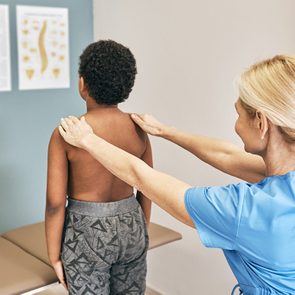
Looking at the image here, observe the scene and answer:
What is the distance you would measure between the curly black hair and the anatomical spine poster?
1.11 meters

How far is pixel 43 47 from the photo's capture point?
2.83 meters

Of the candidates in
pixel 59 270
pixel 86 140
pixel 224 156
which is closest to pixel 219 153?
pixel 224 156

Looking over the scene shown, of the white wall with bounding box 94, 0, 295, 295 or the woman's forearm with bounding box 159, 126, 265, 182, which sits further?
the white wall with bounding box 94, 0, 295, 295

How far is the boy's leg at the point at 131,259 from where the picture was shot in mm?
1835

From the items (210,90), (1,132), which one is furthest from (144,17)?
(1,132)

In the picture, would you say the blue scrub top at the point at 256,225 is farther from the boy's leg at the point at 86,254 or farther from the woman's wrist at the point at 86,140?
the boy's leg at the point at 86,254

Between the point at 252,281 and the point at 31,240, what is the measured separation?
1.43 meters

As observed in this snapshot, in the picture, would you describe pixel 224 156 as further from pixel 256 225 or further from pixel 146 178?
pixel 256 225

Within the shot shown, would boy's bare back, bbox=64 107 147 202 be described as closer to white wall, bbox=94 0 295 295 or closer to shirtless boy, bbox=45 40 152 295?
shirtless boy, bbox=45 40 152 295

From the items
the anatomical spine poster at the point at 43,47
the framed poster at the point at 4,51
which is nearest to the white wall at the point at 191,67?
the anatomical spine poster at the point at 43,47

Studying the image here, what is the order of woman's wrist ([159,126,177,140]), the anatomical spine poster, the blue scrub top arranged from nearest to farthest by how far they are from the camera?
the blue scrub top, woman's wrist ([159,126,177,140]), the anatomical spine poster

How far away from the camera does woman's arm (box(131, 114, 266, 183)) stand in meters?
1.72

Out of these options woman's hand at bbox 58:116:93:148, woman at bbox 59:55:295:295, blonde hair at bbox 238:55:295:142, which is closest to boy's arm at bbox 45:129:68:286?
woman's hand at bbox 58:116:93:148

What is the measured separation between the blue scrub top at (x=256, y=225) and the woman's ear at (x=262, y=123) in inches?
5.1
